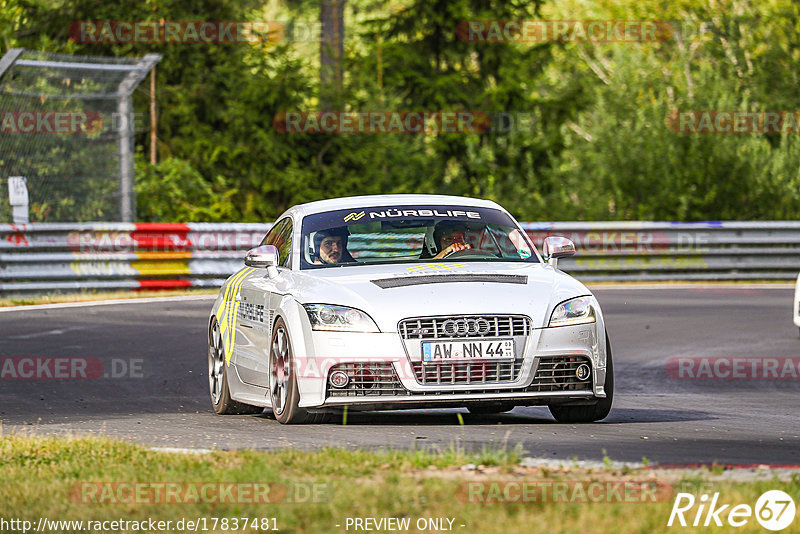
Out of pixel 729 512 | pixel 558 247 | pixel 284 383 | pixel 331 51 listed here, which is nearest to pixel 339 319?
pixel 284 383

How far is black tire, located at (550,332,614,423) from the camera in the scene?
10062 millimetres

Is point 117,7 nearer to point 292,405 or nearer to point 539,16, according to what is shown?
point 539,16

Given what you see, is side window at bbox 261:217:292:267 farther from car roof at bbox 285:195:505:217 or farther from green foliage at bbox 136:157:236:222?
green foliage at bbox 136:157:236:222

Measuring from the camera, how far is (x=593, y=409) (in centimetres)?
1014

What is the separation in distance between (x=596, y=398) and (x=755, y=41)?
3035cm

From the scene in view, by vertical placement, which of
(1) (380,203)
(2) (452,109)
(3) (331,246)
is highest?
(1) (380,203)

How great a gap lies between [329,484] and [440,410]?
5216 millimetres

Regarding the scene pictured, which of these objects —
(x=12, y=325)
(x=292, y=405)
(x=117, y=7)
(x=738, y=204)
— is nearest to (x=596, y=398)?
(x=292, y=405)

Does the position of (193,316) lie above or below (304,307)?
below

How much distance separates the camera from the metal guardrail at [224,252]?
23.1 meters

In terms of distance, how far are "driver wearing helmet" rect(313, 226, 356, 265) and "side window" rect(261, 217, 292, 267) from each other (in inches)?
8.9

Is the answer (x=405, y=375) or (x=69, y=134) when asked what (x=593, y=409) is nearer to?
(x=405, y=375)

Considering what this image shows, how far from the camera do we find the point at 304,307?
31.9ft

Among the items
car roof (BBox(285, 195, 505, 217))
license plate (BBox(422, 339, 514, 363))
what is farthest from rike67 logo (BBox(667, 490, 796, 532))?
car roof (BBox(285, 195, 505, 217))
